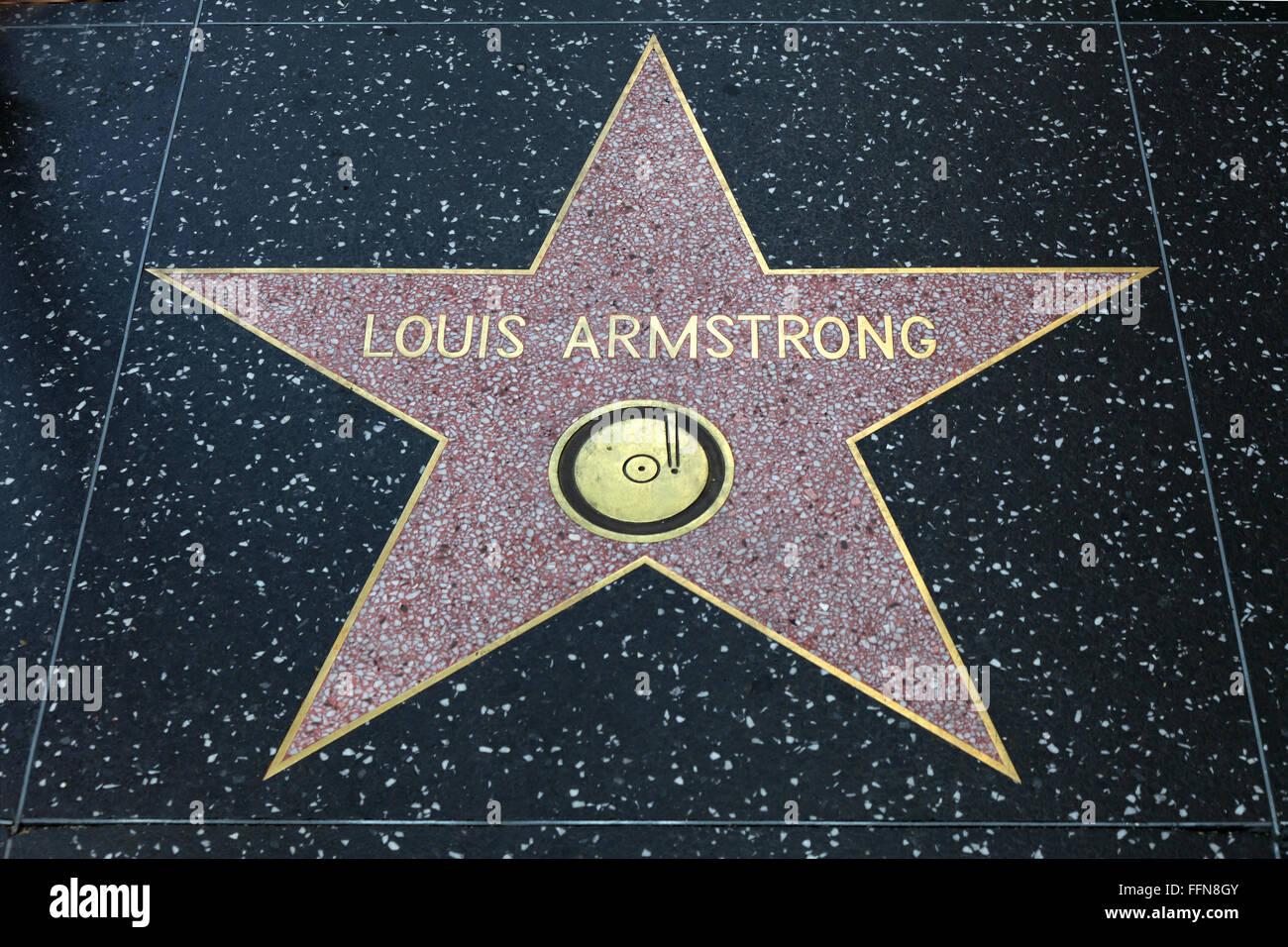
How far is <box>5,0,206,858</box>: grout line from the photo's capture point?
1.70m

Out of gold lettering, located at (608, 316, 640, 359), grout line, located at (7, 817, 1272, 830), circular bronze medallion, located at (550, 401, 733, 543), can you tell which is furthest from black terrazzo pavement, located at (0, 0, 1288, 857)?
gold lettering, located at (608, 316, 640, 359)

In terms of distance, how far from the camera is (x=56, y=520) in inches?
76.8

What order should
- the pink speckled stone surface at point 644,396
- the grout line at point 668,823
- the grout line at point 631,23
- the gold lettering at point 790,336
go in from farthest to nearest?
1. the grout line at point 631,23
2. the gold lettering at point 790,336
3. the pink speckled stone surface at point 644,396
4. the grout line at point 668,823

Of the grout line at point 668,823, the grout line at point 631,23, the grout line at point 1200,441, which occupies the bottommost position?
the grout line at point 668,823

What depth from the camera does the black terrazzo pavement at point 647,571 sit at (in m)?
1.67

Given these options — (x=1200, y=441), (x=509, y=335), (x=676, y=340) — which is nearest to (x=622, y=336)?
(x=676, y=340)

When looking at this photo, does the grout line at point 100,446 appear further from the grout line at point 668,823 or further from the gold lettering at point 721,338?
the gold lettering at point 721,338

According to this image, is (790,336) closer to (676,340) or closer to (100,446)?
(676,340)

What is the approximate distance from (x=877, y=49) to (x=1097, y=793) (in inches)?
67.1

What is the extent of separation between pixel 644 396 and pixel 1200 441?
1.00 m

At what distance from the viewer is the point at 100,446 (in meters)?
2.03

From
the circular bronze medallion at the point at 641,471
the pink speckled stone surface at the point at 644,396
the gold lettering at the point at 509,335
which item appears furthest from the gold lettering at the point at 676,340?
the gold lettering at the point at 509,335

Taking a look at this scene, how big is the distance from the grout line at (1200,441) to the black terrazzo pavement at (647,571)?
0.04 feet
